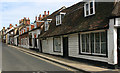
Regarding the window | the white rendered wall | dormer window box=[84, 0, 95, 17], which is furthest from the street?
dormer window box=[84, 0, 95, 17]

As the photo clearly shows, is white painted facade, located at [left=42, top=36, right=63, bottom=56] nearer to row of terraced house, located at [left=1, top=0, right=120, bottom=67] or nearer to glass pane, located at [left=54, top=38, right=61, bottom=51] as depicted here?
glass pane, located at [left=54, top=38, right=61, bottom=51]

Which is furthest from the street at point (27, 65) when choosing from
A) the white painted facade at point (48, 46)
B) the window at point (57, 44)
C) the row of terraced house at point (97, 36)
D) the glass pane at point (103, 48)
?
the white painted facade at point (48, 46)

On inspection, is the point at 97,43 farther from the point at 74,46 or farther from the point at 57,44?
the point at 57,44

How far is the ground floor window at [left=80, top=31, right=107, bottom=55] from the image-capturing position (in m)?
9.99

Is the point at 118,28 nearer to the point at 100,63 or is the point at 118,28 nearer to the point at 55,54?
the point at 100,63

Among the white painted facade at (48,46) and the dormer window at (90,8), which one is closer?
the dormer window at (90,8)

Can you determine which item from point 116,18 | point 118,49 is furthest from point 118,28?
point 118,49

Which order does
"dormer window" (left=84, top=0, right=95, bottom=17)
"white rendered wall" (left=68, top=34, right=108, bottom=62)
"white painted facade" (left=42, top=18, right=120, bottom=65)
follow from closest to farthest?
"white painted facade" (left=42, top=18, right=120, bottom=65)
"dormer window" (left=84, top=0, right=95, bottom=17)
"white rendered wall" (left=68, top=34, right=108, bottom=62)

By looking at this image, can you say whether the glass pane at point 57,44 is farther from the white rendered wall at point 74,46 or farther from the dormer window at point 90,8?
the dormer window at point 90,8

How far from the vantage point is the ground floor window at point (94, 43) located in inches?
393

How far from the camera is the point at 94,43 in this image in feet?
35.3

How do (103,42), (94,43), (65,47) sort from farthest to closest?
(65,47) → (94,43) → (103,42)

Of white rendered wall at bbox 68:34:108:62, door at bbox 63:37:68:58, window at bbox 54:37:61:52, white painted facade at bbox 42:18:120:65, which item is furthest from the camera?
window at bbox 54:37:61:52

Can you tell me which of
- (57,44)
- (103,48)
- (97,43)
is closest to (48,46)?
(57,44)
